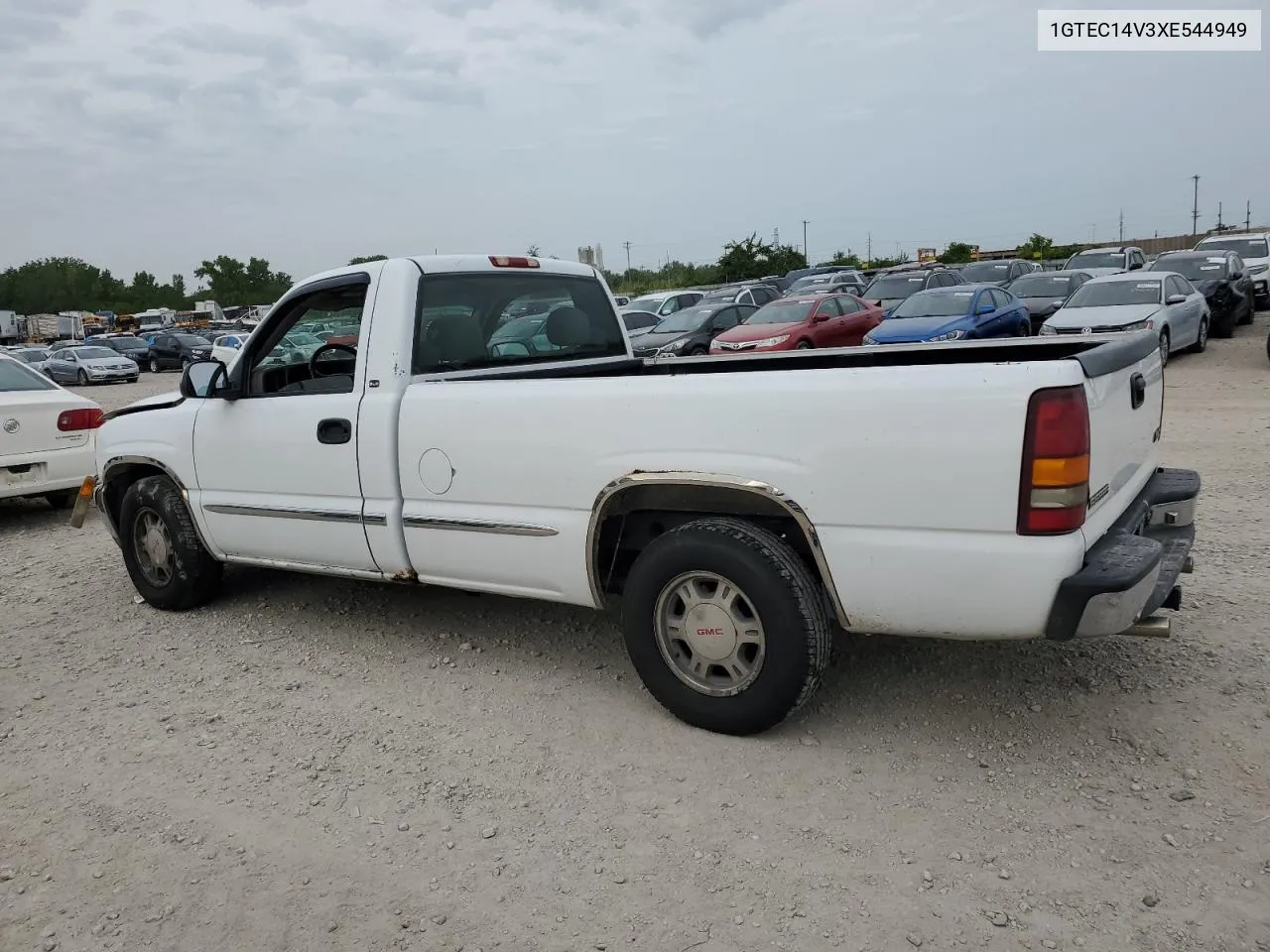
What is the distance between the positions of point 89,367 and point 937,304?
2530 cm

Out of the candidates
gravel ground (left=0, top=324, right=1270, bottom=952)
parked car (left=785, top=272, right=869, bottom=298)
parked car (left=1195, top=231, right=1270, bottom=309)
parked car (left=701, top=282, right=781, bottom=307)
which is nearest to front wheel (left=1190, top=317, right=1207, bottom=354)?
parked car (left=1195, top=231, right=1270, bottom=309)

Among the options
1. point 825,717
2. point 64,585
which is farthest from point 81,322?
point 825,717

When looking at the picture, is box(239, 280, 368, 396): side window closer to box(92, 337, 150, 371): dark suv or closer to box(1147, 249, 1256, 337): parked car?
box(1147, 249, 1256, 337): parked car

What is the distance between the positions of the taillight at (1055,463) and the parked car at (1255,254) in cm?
2146

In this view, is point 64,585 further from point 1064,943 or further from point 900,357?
point 1064,943

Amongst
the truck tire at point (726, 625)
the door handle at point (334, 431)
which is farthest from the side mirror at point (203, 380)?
the truck tire at point (726, 625)

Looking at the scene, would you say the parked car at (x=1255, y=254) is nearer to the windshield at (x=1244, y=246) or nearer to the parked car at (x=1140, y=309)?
the windshield at (x=1244, y=246)

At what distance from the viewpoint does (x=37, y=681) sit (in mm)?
4770

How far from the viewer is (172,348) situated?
35125mm

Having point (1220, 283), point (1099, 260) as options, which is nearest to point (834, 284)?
point (1099, 260)

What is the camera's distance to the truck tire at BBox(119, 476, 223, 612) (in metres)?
5.39

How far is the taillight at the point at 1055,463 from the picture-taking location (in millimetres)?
2918

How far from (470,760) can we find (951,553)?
192cm

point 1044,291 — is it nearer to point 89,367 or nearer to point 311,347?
point 311,347
